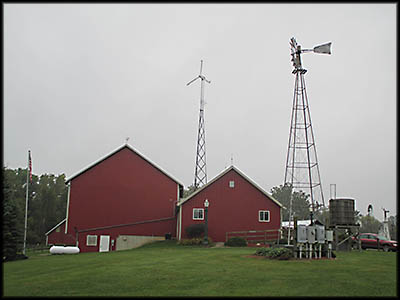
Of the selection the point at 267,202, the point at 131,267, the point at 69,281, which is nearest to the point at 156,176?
the point at 267,202

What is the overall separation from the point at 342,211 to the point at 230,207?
36.7 feet

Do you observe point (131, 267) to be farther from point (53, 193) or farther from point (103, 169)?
point (53, 193)

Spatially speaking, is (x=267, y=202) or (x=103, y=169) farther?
(x=103, y=169)

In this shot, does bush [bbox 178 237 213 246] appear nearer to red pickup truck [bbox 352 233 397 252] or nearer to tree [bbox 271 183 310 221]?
red pickup truck [bbox 352 233 397 252]

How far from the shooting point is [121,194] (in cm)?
3834

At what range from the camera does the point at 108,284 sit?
12234 millimetres

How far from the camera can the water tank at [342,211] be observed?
26.4 m

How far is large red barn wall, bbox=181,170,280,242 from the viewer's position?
35.2m

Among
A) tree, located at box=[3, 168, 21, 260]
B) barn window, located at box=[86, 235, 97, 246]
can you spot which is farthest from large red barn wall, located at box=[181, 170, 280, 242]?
tree, located at box=[3, 168, 21, 260]

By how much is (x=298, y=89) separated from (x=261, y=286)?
73.6 ft

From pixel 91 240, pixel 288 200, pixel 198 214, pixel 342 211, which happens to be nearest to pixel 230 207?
pixel 198 214

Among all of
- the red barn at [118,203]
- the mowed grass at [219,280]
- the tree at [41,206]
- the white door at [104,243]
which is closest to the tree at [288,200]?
the tree at [41,206]

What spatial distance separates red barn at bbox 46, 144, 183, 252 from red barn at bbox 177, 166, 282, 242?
4096 millimetres

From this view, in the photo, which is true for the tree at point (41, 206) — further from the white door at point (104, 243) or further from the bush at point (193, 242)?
the bush at point (193, 242)
